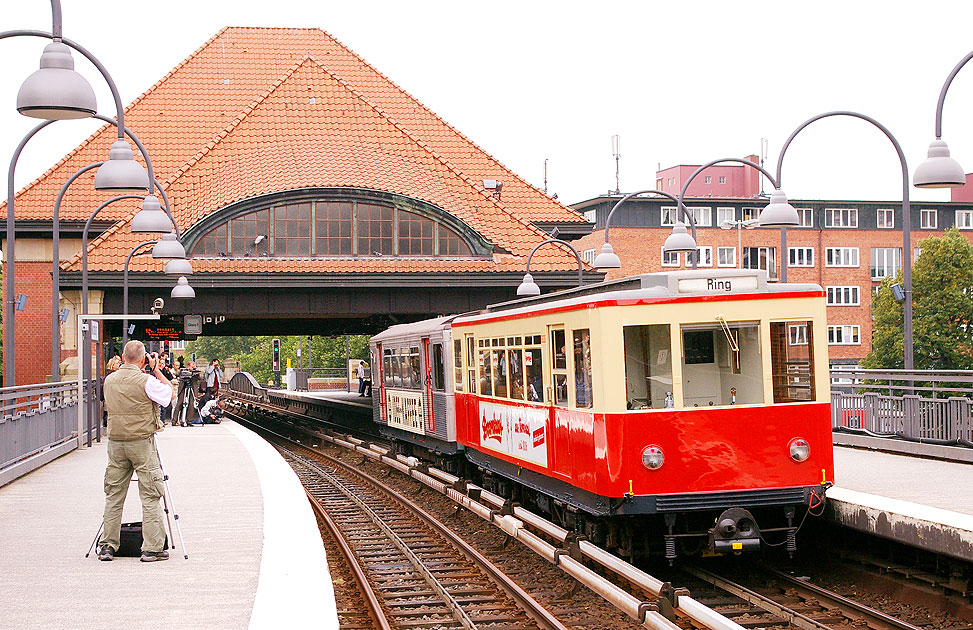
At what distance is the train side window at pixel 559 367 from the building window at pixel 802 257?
76.3 meters

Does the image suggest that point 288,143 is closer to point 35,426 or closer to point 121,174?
point 35,426

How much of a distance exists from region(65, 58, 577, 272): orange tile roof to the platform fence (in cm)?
1463

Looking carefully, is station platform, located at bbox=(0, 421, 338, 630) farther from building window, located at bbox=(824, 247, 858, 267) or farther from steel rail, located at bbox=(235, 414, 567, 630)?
building window, located at bbox=(824, 247, 858, 267)

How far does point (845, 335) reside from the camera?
86438 millimetres

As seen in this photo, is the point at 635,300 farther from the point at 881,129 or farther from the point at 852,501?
the point at 881,129

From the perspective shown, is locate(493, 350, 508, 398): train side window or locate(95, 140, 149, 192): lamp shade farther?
locate(95, 140, 149, 192): lamp shade

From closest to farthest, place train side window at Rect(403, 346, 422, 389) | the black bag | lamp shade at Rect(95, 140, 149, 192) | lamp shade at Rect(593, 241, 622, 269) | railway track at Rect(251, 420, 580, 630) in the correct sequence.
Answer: the black bag → railway track at Rect(251, 420, 580, 630) → lamp shade at Rect(95, 140, 149, 192) → train side window at Rect(403, 346, 422, 389) → lamp shade at Rect(593, 241, 622, 269)

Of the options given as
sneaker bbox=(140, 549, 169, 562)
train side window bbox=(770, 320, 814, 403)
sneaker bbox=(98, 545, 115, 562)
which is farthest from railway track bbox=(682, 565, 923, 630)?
sneaker bbox=(98, 545, 115, 562)

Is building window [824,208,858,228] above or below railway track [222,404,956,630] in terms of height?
above

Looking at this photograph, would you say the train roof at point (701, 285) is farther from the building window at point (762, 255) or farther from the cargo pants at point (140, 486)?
the building window at point (762, 255)

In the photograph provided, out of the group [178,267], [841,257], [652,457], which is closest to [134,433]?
[652,457]

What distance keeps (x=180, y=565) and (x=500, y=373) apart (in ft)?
20.2

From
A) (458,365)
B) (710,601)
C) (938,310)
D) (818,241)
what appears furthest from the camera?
(818,241)

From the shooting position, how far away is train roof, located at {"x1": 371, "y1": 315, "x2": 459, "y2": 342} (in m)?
20.2
